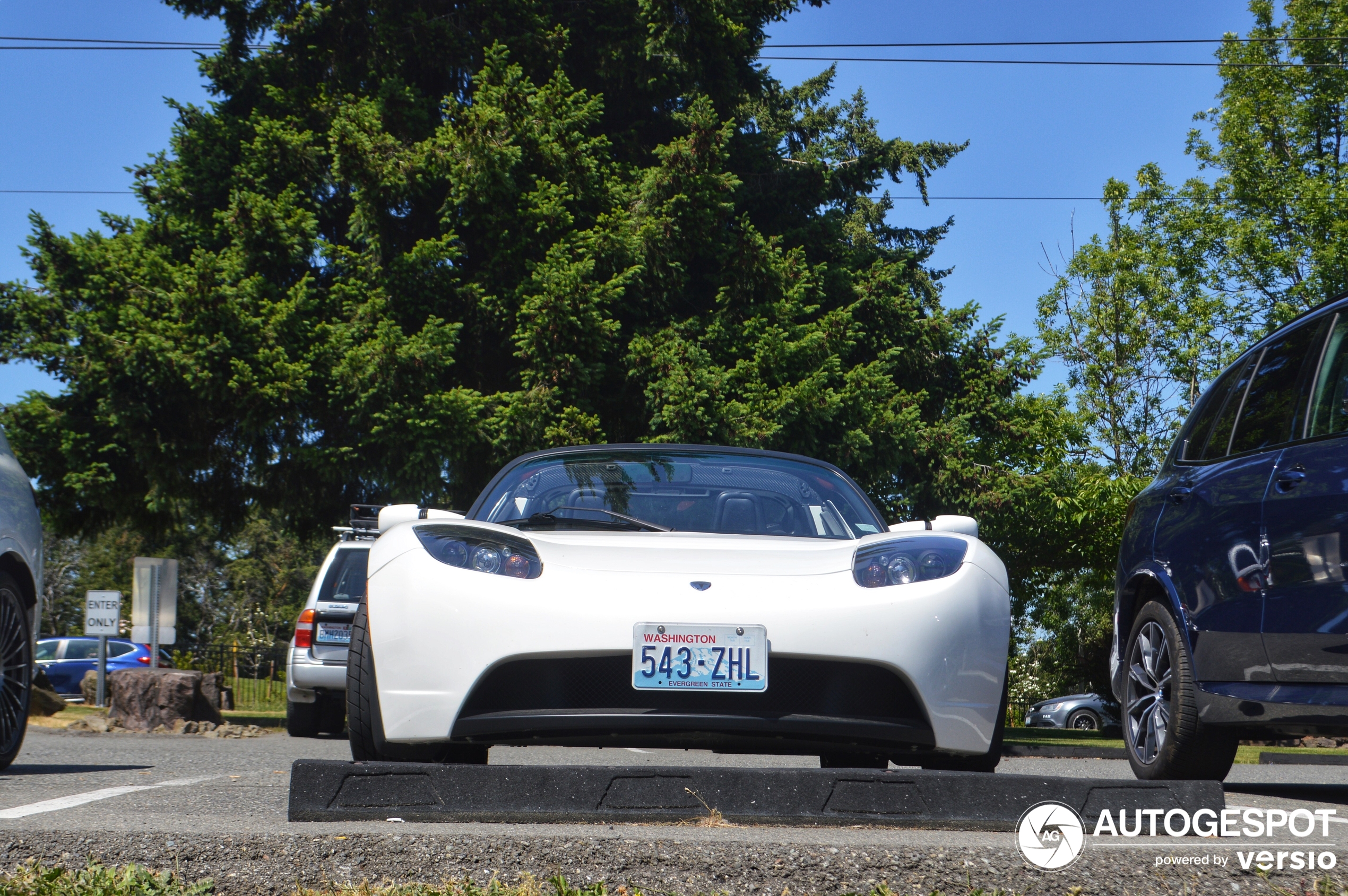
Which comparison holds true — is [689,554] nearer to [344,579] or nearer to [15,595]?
[15,595]

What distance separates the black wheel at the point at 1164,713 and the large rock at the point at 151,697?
33.2 ft

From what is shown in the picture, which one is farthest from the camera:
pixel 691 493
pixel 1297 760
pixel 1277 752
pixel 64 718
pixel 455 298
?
pixel 455 298

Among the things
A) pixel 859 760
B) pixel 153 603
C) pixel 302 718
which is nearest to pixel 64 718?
pixel 153 603

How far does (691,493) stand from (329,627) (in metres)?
7.44

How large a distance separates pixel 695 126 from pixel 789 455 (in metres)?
12.7

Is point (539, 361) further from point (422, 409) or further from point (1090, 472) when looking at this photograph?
point (1090, 472)

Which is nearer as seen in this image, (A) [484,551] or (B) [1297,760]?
(A) [484,551]

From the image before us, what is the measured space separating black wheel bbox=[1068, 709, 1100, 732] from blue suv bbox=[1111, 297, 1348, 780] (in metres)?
25.7

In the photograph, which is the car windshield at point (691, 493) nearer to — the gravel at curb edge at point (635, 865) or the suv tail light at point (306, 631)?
the gravel at curb edge at point (635, 865)

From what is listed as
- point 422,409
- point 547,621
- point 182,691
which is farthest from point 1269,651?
point 422,409

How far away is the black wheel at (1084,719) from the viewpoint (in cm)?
2969

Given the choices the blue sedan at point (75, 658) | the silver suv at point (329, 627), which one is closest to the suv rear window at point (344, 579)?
the silver suv at point (329, 627)

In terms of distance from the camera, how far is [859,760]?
438 cm

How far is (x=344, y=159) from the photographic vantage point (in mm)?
16438
